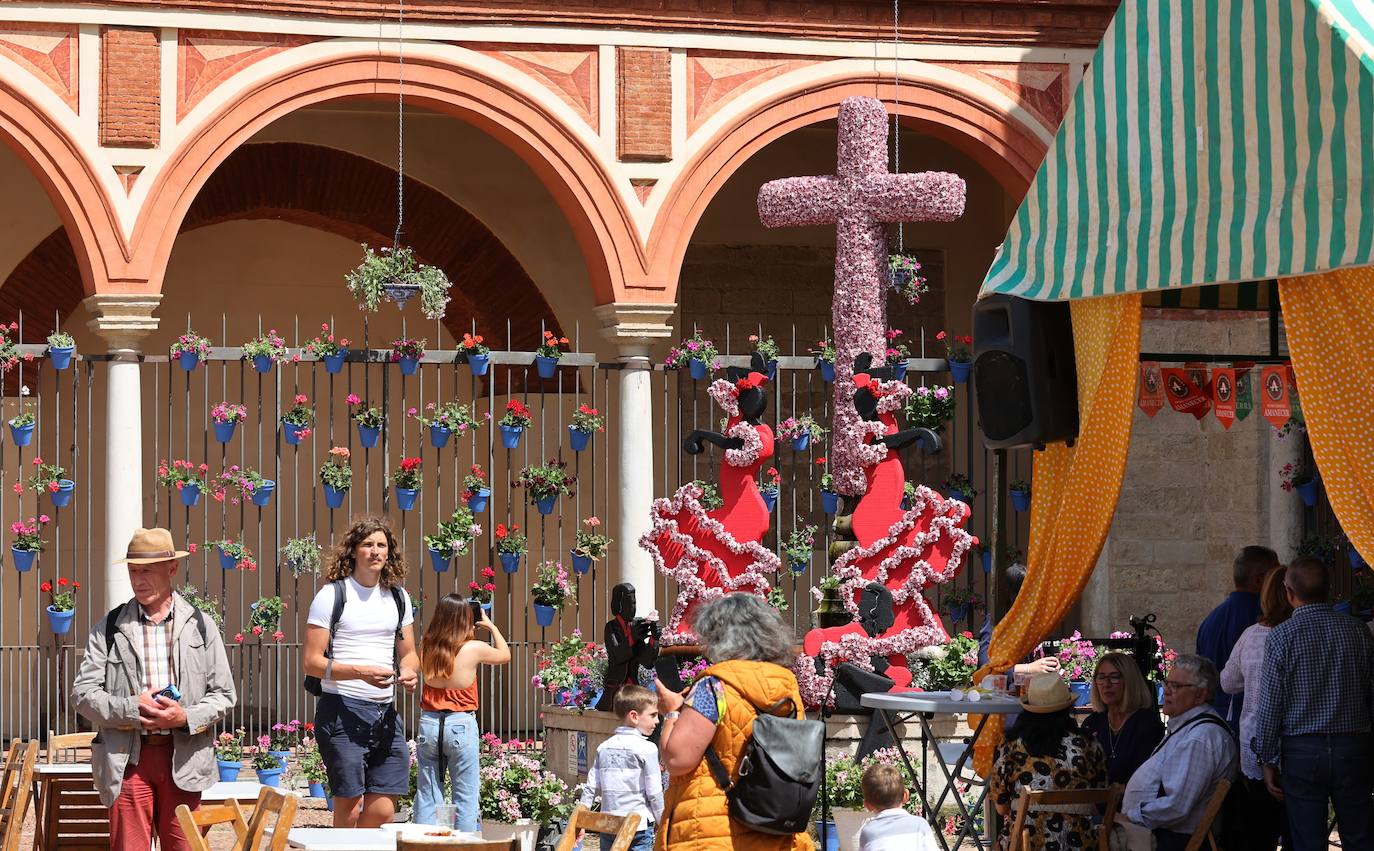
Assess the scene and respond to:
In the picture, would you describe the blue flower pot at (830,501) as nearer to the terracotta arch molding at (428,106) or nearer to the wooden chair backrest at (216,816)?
the terracotta arch molding at (428,106)

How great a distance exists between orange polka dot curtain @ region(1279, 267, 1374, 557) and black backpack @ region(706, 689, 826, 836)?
2239 millimetres

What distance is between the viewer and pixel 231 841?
991cm

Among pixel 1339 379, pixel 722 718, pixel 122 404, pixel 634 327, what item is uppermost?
pixel 634 327

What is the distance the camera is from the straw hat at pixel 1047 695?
7.16 m

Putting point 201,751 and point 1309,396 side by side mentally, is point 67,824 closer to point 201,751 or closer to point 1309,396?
point 201,751

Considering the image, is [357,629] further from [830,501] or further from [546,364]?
[830,501]

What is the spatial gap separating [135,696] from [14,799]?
126 cm

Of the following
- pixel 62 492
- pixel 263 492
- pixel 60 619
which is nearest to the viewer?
pixel 60 619

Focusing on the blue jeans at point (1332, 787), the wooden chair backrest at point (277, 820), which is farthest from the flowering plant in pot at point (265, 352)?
the blue jeans at point (1332, 787)

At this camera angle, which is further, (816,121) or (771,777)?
(816,121)

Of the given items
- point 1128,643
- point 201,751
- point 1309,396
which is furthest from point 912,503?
point 201,751

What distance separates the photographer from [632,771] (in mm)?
7613

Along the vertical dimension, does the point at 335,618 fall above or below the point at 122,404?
below

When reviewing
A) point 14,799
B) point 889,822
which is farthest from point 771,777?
point 14,799
